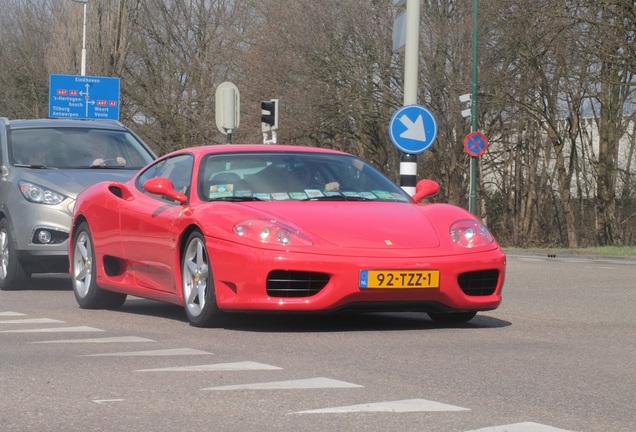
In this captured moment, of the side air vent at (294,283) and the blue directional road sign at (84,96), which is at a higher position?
the blue directional road sign at (84,96)

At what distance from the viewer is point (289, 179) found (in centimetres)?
1002

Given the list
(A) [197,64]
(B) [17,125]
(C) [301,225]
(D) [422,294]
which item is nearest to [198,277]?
(C) [301,225]

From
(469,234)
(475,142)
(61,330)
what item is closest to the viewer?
(61,330)

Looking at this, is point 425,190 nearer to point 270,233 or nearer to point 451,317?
point 451,317

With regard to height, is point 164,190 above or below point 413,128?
below

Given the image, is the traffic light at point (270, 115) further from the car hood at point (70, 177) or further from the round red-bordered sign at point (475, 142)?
the round red-bordered sign at point (475, 142)

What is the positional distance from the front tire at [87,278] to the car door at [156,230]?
69 centimetres

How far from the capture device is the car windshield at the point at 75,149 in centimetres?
1458

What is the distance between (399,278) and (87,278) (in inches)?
138

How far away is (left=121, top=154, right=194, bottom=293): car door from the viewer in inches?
392

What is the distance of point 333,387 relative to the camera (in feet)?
21.1

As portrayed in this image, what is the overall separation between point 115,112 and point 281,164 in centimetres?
3798

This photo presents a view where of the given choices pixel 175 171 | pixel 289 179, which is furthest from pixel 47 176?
pixel 289 179

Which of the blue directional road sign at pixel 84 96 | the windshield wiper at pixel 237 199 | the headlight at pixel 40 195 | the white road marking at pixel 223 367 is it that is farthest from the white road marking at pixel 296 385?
the blue directional road sign at pixel 84 96
